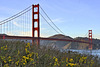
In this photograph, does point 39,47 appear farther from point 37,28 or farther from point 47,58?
point 37,28

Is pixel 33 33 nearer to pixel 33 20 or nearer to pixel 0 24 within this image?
pixel 33 20

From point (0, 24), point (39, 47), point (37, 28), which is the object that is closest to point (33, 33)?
point (37, 28)

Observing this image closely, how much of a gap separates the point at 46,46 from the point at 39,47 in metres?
0.42

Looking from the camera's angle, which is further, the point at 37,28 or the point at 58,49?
the point at 37,28

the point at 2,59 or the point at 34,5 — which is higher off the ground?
the point at 34,5

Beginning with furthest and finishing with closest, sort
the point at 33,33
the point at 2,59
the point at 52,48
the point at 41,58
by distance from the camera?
the point at 33,33
the point at 52,48
the point at 41,58
the point at 2,59

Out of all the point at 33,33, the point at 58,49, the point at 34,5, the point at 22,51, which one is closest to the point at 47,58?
the point at 22,51

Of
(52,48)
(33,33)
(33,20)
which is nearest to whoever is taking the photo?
(52,48)

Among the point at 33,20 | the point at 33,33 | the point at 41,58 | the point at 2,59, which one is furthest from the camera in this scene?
the point at 33,20

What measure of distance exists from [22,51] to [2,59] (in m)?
1.08

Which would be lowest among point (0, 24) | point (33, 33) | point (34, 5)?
point (33, 33)

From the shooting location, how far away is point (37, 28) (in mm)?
19875

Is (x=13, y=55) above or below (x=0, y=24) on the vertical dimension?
below

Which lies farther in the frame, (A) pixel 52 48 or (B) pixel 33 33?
(B) pixel 33 33
